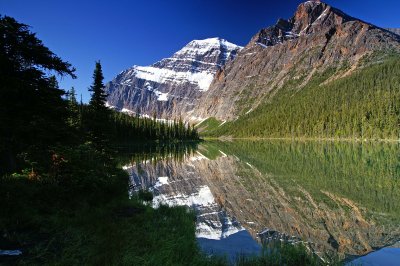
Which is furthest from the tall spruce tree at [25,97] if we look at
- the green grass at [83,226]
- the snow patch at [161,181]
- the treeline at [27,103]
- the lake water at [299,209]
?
the snow patch at [161,181]

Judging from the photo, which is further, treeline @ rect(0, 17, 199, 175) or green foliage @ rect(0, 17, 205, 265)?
treeline @ rect(0, 17, 199, 175)

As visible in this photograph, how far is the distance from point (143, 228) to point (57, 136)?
26.8 feet

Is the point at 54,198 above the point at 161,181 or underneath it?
above

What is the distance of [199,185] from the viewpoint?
3325cm

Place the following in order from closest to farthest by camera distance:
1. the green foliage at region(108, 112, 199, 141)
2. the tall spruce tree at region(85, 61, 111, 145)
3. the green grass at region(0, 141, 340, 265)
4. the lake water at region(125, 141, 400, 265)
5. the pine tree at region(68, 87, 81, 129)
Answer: the green grass at region(0, 141, 340, 265) → the lake water at region(125, 141, 400, 265) → the pine tree at region(68, 87, 81, 129) → the tall spruce tree at region(85, 61, 111, 145) → the green foliage at region(108, 112, 199, 141)

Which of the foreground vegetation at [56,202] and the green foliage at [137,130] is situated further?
the green foliage at [137,130]

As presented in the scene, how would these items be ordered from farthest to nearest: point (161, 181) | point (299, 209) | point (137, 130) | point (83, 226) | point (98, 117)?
point (137, 130), point (161, 181), point (98, 117), point (299, 209), point (83, 226)

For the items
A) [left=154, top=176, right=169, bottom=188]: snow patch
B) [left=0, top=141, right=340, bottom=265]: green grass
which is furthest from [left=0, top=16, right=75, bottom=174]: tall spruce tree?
[left=154, top=176, right=169, bottom=188]: snow patch

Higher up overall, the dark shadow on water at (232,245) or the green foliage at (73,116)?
the green foliage at (73,116)

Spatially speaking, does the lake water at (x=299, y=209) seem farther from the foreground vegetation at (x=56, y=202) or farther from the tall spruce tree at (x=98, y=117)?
the tall spruce tree at (x=98, y=117)

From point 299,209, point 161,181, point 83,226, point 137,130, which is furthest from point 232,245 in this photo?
point 137,130

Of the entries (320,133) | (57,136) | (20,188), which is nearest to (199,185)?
(57,136)

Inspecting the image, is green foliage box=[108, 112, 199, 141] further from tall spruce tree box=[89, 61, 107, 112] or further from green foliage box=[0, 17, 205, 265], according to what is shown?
green foliage box=[0, 17, 205, 265]

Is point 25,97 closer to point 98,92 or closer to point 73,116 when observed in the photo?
point 73,116
